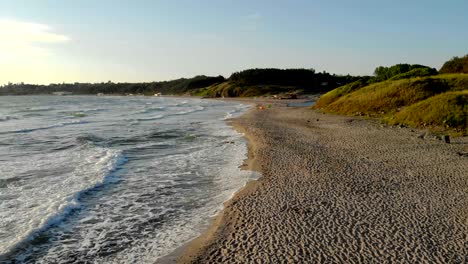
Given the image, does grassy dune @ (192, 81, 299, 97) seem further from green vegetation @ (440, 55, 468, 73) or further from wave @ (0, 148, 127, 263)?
wave @ (0, 148, 127, 263)

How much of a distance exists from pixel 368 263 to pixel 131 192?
8022mm

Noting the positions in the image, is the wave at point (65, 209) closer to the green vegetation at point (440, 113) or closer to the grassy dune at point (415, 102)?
the grassy dune at point (415, 102)

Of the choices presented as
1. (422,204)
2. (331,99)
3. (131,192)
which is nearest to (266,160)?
(131,192)

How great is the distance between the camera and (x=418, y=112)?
27641 millimetres

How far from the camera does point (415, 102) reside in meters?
35.6

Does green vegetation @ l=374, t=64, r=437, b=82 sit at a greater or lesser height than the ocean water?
greater

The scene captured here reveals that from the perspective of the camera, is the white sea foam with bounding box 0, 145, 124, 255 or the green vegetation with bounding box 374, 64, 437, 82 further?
the green vegetation with bounding box 374, 64, 437, 82

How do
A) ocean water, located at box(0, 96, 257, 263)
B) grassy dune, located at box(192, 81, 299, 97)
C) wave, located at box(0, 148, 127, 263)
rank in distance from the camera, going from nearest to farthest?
wave, located at box(0, 148, 127, 263) < ocean water, located at box(0, 96, 257, 263) < grassy dune, located at box(192, 81, 299, 97)

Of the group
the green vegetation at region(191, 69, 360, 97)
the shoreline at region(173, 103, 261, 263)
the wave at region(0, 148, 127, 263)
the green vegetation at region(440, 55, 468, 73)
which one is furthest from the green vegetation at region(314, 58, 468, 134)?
the green vegetation at region(191, 69, 360, 97)

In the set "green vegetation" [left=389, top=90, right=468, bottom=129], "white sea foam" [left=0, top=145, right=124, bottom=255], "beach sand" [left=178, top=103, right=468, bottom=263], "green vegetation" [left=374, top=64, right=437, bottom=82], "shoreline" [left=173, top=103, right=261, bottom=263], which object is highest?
"green vegetation" [left=374, top=64, right=437, bottom=82]

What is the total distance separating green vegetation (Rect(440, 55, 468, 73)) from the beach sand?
41.5m

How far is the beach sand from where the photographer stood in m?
7.65

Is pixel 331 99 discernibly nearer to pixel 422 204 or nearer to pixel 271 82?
pixel 422 204

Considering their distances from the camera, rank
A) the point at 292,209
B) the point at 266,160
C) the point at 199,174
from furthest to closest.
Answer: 1. the point at 266,160
2. the point at 199,174
3. the point at 292,209
